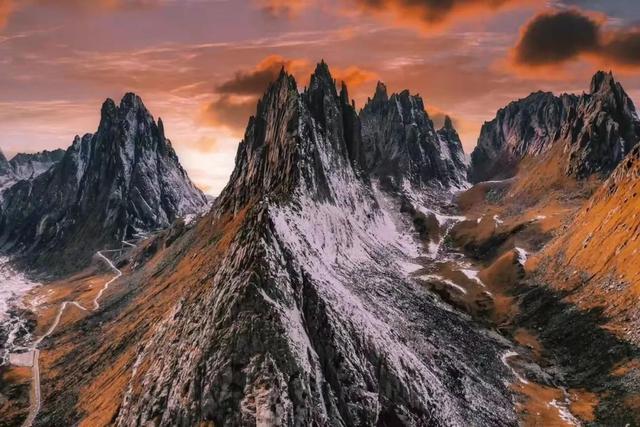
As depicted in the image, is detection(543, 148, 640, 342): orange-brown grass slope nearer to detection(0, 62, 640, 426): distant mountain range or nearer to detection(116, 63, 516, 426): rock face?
detection(0, 62, 640, 426): distant mountain range

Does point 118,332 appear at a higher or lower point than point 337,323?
lower

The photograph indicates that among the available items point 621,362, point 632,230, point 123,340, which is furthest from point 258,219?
point 632,230

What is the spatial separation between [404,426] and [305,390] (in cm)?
1580

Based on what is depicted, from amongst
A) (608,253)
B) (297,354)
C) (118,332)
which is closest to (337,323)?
(297,354)

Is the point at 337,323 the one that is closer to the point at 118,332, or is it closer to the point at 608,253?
the point at 118,332

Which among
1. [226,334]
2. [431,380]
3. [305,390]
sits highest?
[226,334]

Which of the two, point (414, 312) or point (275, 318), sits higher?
point (275, 318)

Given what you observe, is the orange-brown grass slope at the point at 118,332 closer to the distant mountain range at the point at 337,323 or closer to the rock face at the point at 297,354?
the distant mountain range at the point at 337,323

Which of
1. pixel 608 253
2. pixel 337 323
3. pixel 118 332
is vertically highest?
pixel 337 323

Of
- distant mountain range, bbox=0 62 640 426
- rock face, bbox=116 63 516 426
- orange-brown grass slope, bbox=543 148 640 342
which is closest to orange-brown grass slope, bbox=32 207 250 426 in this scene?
distant mountain range, bbox=0 62 640 426

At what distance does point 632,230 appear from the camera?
139250mm

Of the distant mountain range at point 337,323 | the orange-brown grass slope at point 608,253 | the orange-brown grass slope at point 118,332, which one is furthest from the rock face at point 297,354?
the orange-brown grass slope at point 608,253

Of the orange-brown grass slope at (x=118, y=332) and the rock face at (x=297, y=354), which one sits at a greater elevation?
the rock face at (x=297, y=354)

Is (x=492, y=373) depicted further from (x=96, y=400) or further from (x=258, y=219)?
(x=96, y=400)
